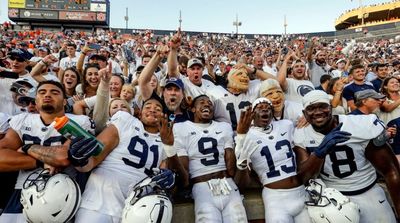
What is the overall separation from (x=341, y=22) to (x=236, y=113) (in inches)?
2224

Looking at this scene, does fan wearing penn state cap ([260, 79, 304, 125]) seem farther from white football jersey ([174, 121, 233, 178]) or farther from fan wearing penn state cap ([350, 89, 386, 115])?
white football jersey ([174, 121, 233, 178])

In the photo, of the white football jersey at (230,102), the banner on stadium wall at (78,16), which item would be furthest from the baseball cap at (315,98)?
the banner on stadium wall at (78,16)

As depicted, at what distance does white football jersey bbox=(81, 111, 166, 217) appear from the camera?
10.9 feet

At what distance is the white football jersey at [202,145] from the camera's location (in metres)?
3.88

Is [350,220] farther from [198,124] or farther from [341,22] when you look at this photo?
[341,22]

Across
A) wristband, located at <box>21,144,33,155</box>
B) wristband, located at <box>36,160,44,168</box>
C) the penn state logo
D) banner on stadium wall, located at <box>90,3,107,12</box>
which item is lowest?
wristband, located at <box>36,160,44,168</box>

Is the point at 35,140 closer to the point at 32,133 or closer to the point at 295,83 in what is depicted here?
the point at 32,133

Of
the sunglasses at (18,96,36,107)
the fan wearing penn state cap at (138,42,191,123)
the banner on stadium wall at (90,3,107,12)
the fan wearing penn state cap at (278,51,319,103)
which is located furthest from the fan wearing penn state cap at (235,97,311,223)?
the banner on stadium wall at (90,3,107,12)

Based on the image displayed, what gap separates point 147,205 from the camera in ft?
9.90

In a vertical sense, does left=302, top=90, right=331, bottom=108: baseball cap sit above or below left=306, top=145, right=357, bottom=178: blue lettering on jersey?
above

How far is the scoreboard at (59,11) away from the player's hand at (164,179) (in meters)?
41.6

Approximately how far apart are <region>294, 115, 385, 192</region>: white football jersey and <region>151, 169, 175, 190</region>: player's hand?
141 cm

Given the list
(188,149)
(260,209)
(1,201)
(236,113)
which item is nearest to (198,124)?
(188,149)

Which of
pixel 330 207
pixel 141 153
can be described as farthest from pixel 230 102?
pixel 330 207
